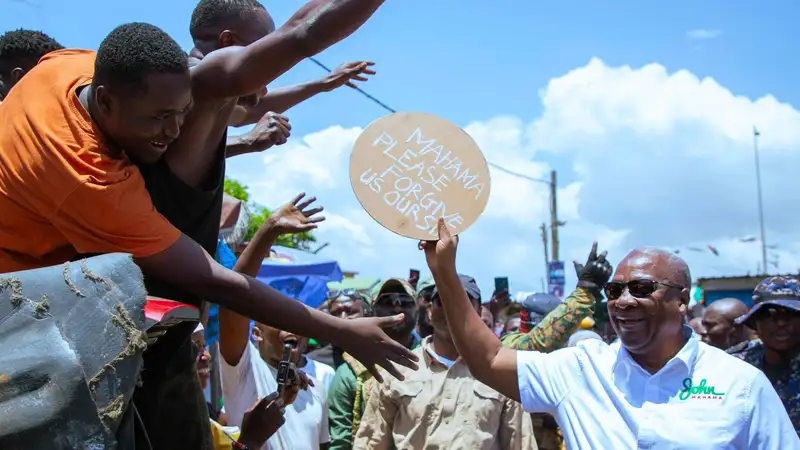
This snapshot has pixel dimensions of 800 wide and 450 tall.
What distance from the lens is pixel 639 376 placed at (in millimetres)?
3576

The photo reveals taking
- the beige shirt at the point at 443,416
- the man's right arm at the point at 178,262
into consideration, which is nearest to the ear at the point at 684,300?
the beige shirt at the point at 443,416

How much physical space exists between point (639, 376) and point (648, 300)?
339mm

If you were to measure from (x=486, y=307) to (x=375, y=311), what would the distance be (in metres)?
3.65

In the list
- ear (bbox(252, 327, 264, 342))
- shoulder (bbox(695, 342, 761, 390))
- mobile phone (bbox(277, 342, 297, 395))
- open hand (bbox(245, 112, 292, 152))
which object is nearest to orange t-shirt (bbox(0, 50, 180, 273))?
open hand (bbox(245, 112, 292, 152))

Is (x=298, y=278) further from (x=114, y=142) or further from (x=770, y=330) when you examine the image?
(x=114, y=142)

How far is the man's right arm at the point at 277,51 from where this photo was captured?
94.0 inches

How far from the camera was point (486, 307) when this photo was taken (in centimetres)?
947

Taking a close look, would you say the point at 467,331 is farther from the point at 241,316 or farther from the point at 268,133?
the point at 268,133

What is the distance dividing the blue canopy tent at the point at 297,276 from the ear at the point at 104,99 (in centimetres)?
793

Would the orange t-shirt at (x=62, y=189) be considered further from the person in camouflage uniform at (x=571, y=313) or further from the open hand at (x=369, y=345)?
the person in camouflage uniform at (x=571, y=313)

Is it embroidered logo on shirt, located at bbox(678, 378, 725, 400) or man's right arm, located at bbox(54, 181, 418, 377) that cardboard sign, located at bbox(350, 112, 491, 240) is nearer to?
man's right arm, located at bbox(54, 181, 418, 377)

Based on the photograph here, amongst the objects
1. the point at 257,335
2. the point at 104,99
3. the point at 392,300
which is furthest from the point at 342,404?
the point at 104,99

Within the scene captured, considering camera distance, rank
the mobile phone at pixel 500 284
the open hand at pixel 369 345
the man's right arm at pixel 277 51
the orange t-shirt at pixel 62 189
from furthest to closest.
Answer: the mobile phone at pixel 500 284, the open hand at pixel 369 345, the man's right arm at pixel 277 51, the orange t-shirt at pixel 62 189

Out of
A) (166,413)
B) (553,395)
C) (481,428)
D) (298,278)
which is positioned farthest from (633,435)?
(298,278)
